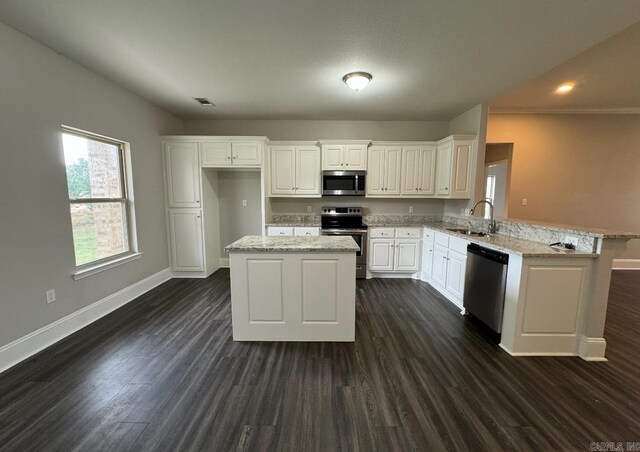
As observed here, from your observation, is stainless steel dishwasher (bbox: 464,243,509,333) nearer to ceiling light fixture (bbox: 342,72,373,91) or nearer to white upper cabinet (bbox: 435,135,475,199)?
white upper cabinet (bbox: 435,135,475,199)

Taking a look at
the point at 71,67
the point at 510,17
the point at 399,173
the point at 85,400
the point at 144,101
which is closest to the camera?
the point at 85,400

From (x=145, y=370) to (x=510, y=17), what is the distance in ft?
13.1

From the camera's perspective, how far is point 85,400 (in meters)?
1.70

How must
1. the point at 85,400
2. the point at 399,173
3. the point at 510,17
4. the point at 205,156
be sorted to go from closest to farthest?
the point at 85,400 → the point at 510,17 → the point at 205,156 → the point at 399,173

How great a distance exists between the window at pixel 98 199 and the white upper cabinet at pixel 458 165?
4.79 metres

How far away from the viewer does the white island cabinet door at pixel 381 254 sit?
4188 mm

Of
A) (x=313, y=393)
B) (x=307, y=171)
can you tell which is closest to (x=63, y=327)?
(x=313, y=393)

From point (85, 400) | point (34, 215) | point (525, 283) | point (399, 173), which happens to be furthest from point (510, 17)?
point (34, 215)

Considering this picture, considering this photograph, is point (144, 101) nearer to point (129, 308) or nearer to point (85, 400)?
point (129, 308)

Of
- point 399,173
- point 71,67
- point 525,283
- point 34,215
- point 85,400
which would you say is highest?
point 71,67

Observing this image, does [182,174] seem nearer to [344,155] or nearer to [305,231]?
[305,231]

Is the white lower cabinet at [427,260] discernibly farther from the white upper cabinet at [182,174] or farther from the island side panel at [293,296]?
the white upper cabinet at [182,174]

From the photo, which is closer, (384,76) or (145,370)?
(145,370)

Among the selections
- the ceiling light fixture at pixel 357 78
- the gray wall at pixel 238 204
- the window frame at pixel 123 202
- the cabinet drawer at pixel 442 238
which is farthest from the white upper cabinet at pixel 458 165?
the window frame at pixel 123 202
